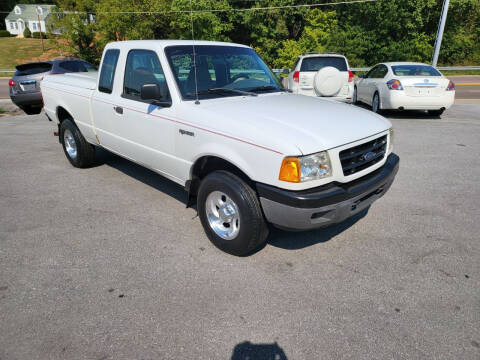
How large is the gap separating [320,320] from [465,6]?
3940 centimetres

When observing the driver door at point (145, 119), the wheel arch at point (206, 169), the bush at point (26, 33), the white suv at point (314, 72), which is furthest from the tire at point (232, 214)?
the bush at point (26, 33)

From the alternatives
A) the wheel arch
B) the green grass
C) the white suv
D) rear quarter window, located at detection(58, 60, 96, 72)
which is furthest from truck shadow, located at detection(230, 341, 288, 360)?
the green grass

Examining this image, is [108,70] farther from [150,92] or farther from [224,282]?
[224,282]

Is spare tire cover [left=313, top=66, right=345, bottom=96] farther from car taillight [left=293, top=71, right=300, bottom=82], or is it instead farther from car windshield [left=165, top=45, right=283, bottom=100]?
car windshield [left=165, top=45, right=283, bottom=100]

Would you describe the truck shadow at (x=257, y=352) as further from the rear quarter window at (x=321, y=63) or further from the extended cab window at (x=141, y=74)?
the rear quarter window at (x=321, y=63)

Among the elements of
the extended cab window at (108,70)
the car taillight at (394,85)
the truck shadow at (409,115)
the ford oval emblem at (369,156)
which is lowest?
the truck shadow at (409,115)

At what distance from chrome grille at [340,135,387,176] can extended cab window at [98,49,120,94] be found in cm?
311

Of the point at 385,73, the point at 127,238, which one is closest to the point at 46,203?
the point at 127,238

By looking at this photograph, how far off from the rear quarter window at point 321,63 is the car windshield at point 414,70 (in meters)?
1.49

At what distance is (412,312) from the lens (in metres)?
2.61

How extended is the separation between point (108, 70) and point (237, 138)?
2.57 metres

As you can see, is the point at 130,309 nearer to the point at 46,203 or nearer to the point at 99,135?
the point at 46,203

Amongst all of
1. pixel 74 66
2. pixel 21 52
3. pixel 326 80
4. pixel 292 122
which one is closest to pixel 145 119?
pixel 292 122

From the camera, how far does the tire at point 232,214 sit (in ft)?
9.78
